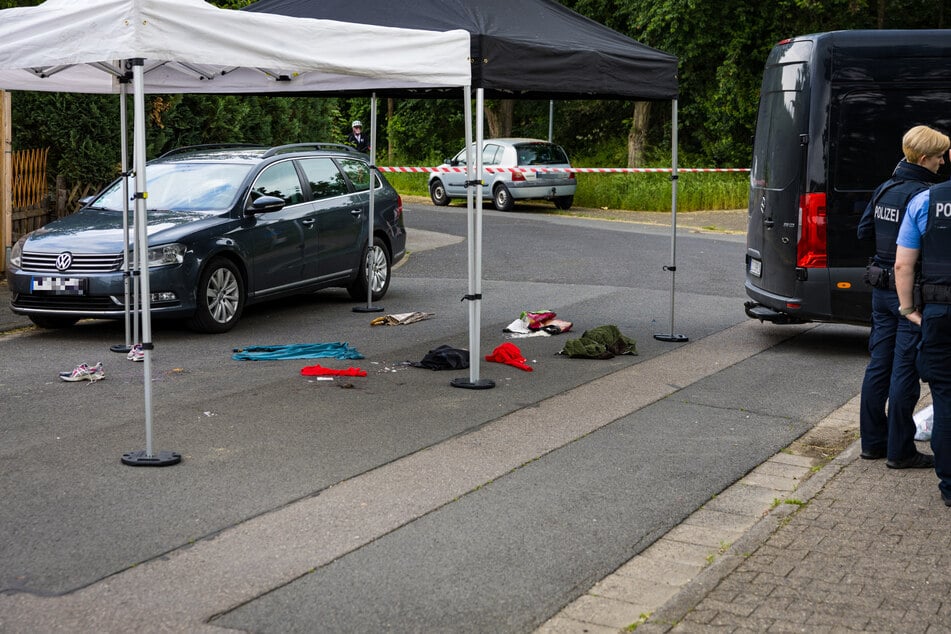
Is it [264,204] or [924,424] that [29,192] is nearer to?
[264,204]

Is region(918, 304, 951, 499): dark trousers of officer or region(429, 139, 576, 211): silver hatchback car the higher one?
region(429, 139, 576, 211): silver hatchback car

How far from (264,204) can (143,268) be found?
532 centimetres

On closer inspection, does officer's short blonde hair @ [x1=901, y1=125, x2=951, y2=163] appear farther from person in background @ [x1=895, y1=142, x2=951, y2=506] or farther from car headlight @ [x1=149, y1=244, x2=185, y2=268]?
car headlight @ [x1=149, y1=244, x2=185, y2=268]

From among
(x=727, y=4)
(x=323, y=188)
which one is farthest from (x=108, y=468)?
Answer: (x=727, y=4)

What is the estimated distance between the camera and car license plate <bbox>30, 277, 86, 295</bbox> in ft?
36.0

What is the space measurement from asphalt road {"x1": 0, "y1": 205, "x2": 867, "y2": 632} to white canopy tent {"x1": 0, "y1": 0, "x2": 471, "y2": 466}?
80 centimetres

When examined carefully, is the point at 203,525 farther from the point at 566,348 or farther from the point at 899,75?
the point at 899,75

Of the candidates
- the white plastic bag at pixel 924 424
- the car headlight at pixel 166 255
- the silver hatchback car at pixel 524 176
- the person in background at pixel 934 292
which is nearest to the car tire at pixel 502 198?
the silver hatchback car at pixel 524 176

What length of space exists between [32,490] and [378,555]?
2.14 metres

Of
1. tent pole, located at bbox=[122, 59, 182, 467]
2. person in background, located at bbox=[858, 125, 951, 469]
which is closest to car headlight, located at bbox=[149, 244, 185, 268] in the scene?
tent pole, located at bbox=[122, 59, 182, 467]

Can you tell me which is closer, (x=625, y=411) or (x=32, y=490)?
(x=32, y=490)

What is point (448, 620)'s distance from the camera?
15.3ft

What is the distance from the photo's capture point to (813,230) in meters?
10.4

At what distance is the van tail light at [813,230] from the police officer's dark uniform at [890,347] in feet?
10.9
